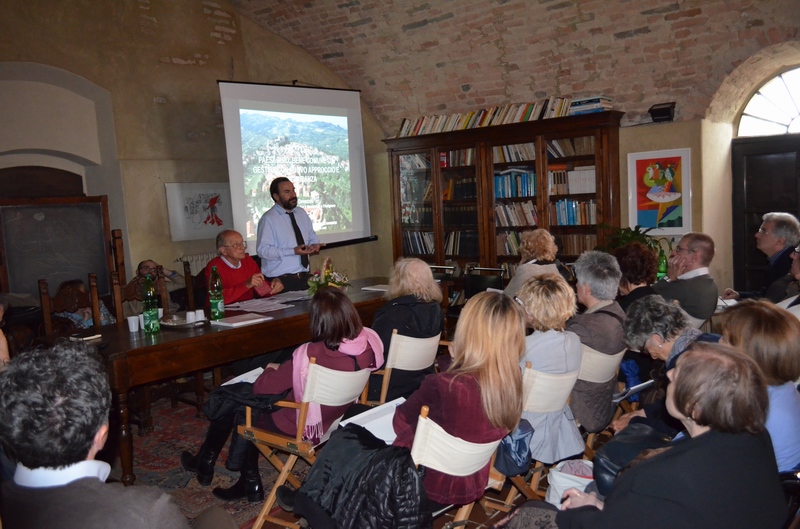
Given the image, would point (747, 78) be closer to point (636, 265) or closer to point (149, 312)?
point (636, 265)

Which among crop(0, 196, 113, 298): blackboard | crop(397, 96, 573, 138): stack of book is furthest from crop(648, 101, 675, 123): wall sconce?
crop(0, 196, 113, 298): blackboard

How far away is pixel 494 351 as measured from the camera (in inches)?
96.1

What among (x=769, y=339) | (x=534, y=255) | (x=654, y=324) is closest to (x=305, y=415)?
(x=654, y=324)

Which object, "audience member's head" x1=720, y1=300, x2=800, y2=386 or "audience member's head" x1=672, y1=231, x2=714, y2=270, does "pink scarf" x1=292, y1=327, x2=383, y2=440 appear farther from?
"audience member's head" x1=672, y1=231, x2=714, y2=270

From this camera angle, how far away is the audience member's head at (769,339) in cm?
232

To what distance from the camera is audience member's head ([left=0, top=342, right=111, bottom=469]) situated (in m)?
1.53

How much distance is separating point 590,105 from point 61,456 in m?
6.10

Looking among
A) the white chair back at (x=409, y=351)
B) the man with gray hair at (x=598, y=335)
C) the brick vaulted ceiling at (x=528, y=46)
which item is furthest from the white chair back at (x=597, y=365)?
the brick vaulted ceiling at (x=528, y=46)

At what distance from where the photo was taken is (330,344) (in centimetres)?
316

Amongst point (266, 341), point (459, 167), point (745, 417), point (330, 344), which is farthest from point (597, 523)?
point (459, 167)

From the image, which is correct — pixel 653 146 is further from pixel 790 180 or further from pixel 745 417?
pixel 745 417

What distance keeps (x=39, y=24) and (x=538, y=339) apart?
220 inches

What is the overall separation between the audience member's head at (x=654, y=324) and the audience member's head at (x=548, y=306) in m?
0.30

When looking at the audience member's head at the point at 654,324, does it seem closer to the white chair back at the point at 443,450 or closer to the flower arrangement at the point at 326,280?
the white chair back at the point at 443,450
